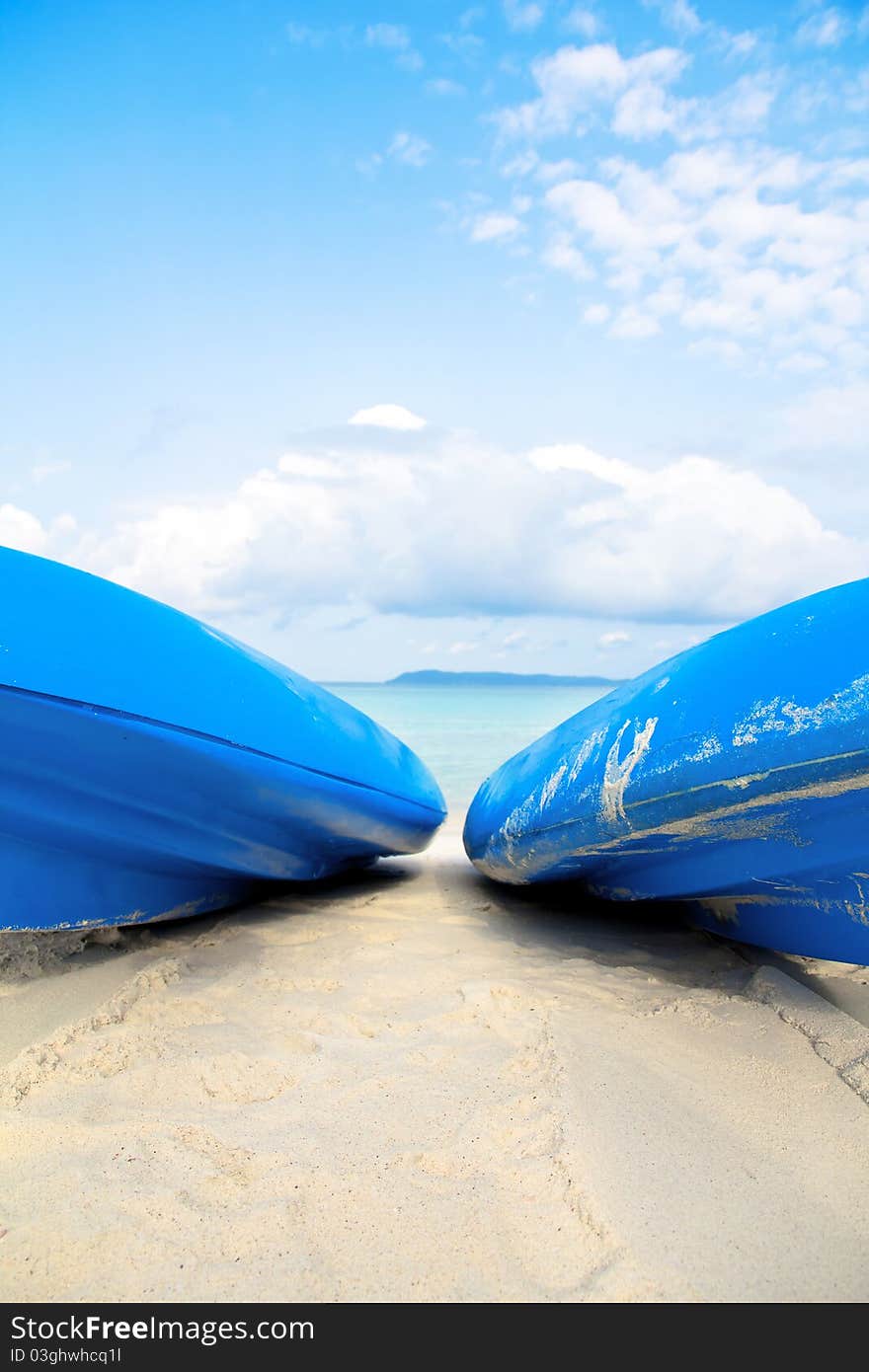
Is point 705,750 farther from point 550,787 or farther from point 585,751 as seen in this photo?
point 550,787

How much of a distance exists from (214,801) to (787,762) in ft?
3.97

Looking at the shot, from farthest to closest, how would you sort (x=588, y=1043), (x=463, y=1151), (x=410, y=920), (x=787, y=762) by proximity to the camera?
(x=410, y=920), (x=588, y=1043), (x=787, y=762), (x=463, y=1151)

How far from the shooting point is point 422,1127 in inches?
46.0

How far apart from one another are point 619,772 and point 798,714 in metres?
0.40

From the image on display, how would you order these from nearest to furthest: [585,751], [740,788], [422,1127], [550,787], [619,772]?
[422,1127] → [740,788] → [619,772] → [585,751] → [550,787]

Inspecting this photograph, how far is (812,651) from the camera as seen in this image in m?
1.31

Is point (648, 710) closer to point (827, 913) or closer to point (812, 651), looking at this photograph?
point (812, 651)

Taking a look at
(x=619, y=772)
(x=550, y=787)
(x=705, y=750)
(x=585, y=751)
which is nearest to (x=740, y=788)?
(x=705, y=750)

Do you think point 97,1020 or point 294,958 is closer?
point 97,1020

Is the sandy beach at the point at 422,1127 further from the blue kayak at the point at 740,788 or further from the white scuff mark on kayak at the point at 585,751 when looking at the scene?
the white scuff mark on kayak at the point at 585,751

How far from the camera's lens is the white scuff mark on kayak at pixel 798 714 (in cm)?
120

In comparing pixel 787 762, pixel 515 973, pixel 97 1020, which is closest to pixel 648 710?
pixel 787 762

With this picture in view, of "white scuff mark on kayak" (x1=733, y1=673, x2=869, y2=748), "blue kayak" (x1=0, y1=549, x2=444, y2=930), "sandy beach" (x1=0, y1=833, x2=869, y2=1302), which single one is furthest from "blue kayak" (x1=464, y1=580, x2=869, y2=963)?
"blue kayak" (x1=0, y1=549, x2=444, y2=930)

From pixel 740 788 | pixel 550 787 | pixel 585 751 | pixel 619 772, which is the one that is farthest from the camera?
pixel 550 787
